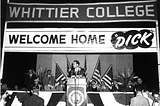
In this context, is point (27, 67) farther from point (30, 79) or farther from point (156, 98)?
point (156, 98)

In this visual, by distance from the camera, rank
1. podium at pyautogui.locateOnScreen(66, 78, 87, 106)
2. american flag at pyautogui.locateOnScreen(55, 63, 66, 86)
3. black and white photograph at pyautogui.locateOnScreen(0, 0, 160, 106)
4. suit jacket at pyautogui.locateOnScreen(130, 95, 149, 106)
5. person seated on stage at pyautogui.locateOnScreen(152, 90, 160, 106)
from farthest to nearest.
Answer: american flag at pyautogui.locateOnScreen(55, 63, 66, 86)
black and white photograph at pyautogui.locateOnScreen(0, 0, 160, 106)
person seated on stage at pyautogui.locateOnScreen(152, 90, 160, 106)
podium at pyautogui.locateOnScreen(66, 78, 87, 106)
suit jacket at pyautogui.locateOnScreen(130, 95, 149, 106)

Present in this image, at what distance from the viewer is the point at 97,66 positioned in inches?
350

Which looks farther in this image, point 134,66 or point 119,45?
point 134,66

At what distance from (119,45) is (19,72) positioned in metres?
3.35

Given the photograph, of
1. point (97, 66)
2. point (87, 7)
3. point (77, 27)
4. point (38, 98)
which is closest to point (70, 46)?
point (77, 27)

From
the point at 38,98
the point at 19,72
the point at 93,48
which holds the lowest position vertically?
the point at 38,98

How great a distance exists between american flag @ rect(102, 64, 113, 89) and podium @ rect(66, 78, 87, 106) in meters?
2.82

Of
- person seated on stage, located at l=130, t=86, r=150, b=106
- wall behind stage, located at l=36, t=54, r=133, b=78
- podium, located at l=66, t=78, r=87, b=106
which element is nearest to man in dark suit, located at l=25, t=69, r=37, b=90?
podium, located at l=66, t=78, r=87, b=106

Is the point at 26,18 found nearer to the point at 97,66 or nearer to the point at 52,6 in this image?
the point at 52,6

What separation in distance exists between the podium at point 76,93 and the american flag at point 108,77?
2.82 meters

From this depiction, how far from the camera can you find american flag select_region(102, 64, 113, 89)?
7.96 meters

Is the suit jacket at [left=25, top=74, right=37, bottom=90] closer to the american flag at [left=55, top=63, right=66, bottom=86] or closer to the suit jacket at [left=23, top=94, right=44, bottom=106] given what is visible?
the suit jacket at [left=23, top=94, right=44, bottom=106]

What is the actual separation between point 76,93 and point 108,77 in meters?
3.22

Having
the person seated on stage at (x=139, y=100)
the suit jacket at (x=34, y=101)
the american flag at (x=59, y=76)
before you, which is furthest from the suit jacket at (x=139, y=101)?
the american flag at (x=59, y=76)
